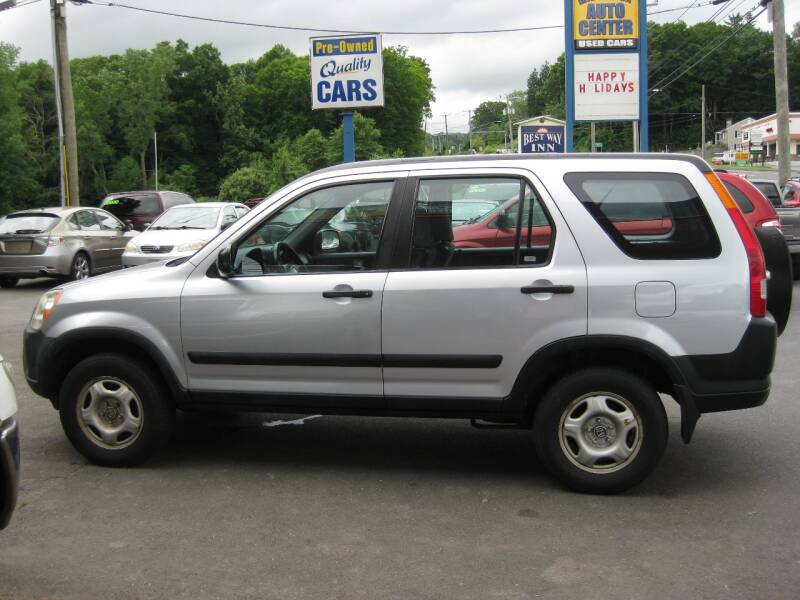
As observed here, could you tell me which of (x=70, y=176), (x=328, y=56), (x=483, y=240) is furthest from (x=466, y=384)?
(x=70, y=176)

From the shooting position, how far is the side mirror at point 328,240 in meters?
5.16

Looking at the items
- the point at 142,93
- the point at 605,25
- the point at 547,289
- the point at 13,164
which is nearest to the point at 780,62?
the point at 605,25

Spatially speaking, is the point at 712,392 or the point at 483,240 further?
the point at 483,240

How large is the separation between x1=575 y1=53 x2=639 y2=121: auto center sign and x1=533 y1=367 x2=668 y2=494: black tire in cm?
1477

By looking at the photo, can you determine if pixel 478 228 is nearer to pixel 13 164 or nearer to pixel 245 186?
pixel 245 186

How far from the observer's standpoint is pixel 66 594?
366 centimetres

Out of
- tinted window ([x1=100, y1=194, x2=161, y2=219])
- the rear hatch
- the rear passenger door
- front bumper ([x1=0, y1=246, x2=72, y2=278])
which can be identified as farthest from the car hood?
the rear passenger door

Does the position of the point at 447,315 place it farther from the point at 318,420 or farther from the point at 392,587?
the point at 318,420

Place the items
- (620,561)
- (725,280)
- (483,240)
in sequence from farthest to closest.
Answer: (483,240) < (725,280) < (620,561)

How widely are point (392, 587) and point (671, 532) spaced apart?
1472mm

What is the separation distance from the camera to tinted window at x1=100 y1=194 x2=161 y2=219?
2342cm

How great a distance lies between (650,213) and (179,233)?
1234cm

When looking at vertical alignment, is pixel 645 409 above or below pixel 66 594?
above

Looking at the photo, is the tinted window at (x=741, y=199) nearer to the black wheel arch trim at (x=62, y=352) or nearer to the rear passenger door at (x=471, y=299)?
the rear passenger door at (x=471, y=299)
